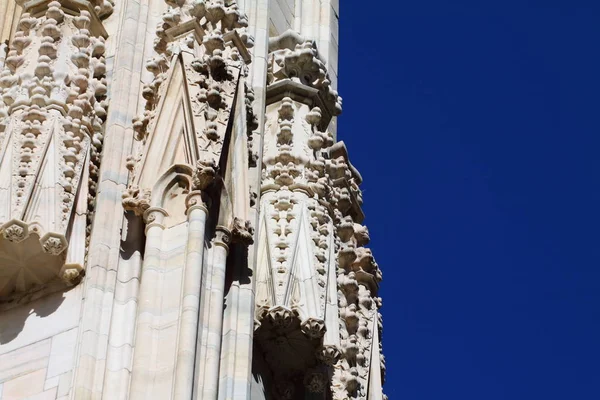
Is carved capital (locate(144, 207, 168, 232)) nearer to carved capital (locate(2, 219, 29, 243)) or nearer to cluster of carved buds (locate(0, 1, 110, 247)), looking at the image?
cluster of carved buds (locate(0, 1, 110, 247))

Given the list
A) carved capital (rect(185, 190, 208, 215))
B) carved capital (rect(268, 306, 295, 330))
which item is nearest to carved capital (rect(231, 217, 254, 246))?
carved capital (rect(185, 190, 208, 215))

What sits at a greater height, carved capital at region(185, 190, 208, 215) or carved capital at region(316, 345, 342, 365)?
carved capital at region(185, 190, 208, 215)

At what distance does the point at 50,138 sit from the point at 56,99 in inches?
17.9

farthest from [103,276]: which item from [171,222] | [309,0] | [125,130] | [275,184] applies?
[309,0]

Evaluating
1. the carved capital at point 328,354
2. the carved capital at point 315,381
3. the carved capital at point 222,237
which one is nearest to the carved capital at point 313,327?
the carved capital at point 328,354

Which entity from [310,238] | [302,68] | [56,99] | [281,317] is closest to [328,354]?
[281,317]

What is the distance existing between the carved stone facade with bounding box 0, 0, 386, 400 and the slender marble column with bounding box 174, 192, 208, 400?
14 millimetres

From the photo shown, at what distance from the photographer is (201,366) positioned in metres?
13.2

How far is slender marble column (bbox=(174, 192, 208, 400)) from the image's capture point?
12.7 m

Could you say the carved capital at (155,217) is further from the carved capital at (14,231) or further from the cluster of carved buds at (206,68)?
the carved capital at (14,231)

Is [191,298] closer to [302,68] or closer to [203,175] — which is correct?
[203,175]

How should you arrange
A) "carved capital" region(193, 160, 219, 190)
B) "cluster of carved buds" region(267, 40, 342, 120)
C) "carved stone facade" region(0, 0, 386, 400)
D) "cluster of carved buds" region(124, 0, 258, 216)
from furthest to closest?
→ "cluster of carved buds" region(267, 40, 342, 120)
"cluster of carved buds" region(124, 0, 258, 216)
"carved capital" region(193, 160, 219, 190)
"carved stone facade" region(0, 0, 386, 400)

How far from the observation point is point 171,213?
558 inches

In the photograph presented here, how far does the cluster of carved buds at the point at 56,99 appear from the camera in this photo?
582 inches
